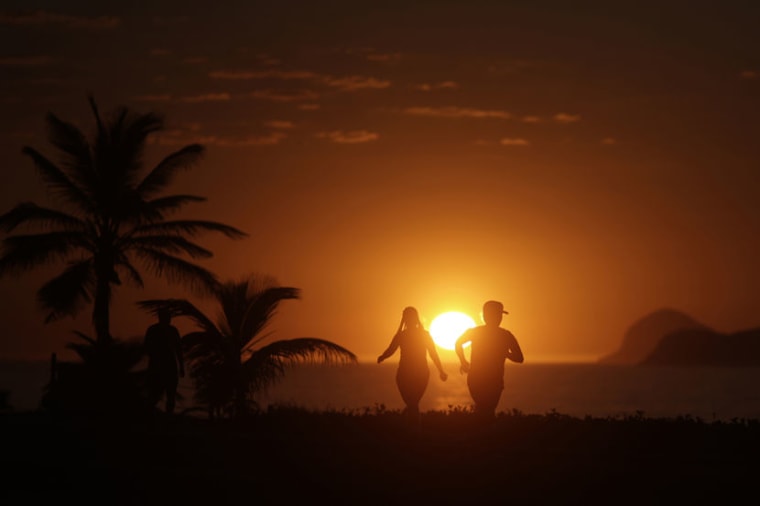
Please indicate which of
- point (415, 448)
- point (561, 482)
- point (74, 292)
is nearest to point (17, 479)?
point (415, 448)

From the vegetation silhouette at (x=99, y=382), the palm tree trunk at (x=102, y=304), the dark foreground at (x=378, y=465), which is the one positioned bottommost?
the dark foreground at (x=378, y=465)

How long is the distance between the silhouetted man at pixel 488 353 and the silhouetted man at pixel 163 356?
260 inches

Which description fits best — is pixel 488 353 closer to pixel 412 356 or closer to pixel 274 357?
pixel 412 356

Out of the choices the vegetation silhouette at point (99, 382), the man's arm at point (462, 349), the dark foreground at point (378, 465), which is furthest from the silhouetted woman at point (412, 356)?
the vegetation silhouette at point (99, 382)

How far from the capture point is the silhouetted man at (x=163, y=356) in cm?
2091

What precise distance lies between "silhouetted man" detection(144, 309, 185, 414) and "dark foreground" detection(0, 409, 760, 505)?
1.90 meters

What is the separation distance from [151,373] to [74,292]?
11.0 m

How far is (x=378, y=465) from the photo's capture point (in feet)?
46.8

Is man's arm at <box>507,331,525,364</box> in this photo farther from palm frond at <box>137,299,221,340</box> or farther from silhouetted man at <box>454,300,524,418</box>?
palm frond at <box>137,299,221,340</box>

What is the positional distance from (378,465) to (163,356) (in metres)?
7.88

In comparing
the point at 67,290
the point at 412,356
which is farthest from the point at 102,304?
the point at 412,356

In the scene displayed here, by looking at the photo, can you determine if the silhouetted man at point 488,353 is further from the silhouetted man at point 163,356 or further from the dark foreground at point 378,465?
the silhouetted man at point 163,356

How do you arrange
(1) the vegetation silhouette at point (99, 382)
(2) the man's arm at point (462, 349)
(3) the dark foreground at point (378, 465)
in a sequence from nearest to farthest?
(3) the dark foreground at point (378, 465) < (2) the man's arm at point (462, 349) < (1) the vegetation silhouette at point (99, 382)

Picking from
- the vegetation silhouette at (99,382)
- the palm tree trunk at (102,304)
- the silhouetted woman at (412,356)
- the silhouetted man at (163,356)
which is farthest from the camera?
the palm tree trunk at (102,304)
